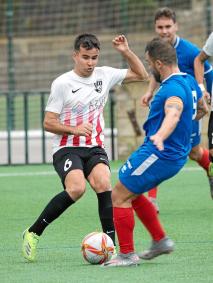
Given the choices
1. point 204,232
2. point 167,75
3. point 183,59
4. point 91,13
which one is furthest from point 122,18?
point 167,75

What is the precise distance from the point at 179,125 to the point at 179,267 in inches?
39.4

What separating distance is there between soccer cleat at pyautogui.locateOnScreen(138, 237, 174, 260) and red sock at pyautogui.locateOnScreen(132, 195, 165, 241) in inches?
1.5

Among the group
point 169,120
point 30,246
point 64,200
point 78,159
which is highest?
point 169,120

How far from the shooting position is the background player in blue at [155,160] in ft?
26.3

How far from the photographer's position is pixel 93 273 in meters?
7.93

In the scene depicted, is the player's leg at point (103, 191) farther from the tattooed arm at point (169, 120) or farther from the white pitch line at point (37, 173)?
the white pitch line at point (37, 173)

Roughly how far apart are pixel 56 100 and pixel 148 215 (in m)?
1.40

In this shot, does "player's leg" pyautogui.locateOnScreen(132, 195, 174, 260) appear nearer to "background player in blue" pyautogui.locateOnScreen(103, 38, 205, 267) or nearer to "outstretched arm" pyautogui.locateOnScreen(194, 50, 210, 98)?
"background player in blue" pyautogui.locateOnScreen(103, 38, 205, 267)

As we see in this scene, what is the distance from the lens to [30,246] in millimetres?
8578

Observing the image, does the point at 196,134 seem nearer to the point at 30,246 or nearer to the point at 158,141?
the point at 30,246

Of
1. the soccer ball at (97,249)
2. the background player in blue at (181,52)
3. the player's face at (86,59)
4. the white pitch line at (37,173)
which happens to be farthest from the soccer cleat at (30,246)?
the white pitch line at (37,173)

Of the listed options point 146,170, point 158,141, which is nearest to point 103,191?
point 146,170

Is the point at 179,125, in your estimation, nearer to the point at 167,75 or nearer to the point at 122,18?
the point at 167,75

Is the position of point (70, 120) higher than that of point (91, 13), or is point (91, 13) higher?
point (70, 120)
